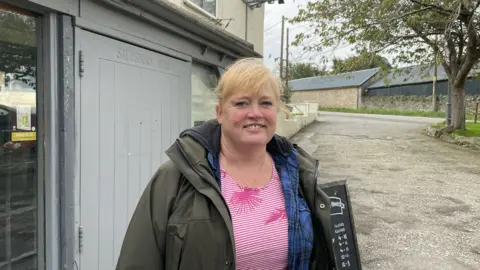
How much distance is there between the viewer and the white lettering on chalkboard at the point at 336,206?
2608 mm

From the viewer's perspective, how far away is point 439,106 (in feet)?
122

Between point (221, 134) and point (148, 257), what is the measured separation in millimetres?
702

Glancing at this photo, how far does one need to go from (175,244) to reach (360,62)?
44.5 feet

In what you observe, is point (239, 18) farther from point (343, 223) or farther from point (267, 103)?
point (267, 103)

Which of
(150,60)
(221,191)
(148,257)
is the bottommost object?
(148,257)

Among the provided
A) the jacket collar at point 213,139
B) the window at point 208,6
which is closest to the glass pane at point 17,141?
the jacket collar at point 213,139

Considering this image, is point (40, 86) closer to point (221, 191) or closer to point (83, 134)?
point (83, 134)

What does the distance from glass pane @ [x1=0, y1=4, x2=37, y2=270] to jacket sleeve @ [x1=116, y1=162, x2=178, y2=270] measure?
1.51 meters

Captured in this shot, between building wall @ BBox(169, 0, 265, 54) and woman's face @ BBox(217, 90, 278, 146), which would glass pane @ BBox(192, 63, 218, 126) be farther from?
woman's face @ BBox(217, 90, 278, 146)

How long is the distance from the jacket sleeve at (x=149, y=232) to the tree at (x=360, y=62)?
1237 centimetres

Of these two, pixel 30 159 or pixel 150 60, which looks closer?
pixel 30 159

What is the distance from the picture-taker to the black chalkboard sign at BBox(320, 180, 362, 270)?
8.20 ft

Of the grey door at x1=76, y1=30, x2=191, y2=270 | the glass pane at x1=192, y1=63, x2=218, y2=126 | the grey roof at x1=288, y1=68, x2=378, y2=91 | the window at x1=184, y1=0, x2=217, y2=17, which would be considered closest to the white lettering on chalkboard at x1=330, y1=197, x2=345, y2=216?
the grey door at x1=76, y1=30, x2=191, y2=270

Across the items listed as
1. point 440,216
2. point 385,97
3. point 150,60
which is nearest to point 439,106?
point 385,97
